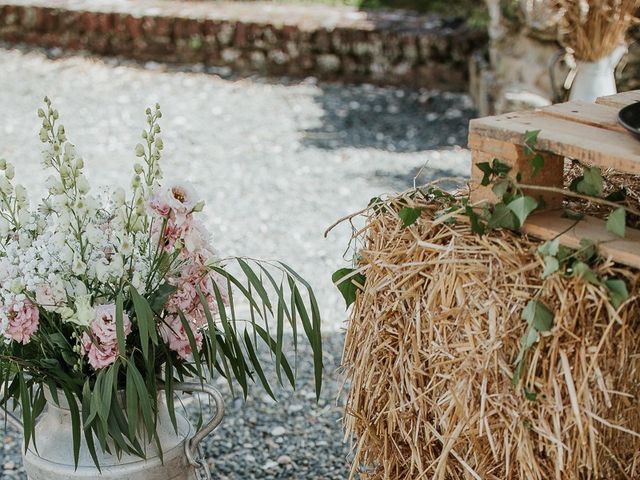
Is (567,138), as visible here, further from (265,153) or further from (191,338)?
(265,153)

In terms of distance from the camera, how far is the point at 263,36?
A: 649cm

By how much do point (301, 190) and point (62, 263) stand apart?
281 centimetres

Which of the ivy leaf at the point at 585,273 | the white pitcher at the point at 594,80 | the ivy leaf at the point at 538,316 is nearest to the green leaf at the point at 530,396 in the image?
the ivy leaf at the point at 538,316

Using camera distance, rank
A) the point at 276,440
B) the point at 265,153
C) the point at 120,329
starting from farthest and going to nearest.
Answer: the point at 265,153, the point at 276,440, the point at 120,329

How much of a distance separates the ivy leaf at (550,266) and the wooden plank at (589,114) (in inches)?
12.0

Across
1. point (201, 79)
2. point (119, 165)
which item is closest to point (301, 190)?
point (119, 165)

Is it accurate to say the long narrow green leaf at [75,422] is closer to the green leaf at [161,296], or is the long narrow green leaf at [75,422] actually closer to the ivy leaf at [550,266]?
the green leaf at [161,296]

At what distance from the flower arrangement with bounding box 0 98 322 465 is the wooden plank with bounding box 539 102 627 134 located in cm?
62

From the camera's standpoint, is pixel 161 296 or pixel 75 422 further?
pixel 161 296

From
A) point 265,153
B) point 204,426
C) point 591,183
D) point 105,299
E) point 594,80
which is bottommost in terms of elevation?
point 265,153

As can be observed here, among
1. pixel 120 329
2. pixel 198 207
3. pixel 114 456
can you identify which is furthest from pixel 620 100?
pixel 114 456

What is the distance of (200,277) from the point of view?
1.93 m

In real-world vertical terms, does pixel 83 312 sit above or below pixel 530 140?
below

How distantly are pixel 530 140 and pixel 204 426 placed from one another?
0.81m
